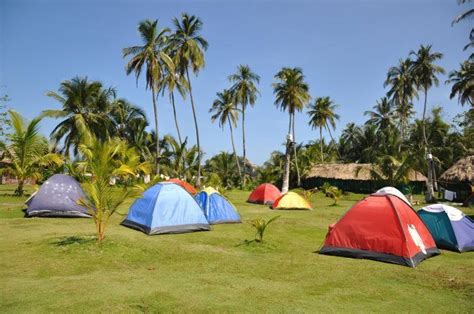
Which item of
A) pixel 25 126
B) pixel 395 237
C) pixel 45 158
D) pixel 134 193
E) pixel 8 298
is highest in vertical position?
pixel 25 126

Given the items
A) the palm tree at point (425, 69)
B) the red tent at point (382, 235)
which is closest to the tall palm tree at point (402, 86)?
the palm tree at point (425, 69)

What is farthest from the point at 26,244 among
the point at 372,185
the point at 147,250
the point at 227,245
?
the point at 372,185

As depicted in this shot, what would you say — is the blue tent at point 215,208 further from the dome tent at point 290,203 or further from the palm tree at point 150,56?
the palm tree at point 150,56

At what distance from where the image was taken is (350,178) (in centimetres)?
3844

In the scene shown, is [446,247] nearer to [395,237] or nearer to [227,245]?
[395,237]

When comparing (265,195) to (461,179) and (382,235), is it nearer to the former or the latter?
(382,235)

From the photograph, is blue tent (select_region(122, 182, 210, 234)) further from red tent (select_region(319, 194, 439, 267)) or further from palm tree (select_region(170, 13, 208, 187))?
palm tree (select_region(170, 13, 208, 187))

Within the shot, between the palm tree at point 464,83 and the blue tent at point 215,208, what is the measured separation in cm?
3158

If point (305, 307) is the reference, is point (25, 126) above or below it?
above

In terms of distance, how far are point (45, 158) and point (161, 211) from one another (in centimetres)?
1018

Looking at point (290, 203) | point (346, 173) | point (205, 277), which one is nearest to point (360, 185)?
point (346, 173)

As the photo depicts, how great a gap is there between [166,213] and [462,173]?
1076 inches

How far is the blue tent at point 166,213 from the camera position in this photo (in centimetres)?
1161

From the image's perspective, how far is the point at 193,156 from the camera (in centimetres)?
3709
